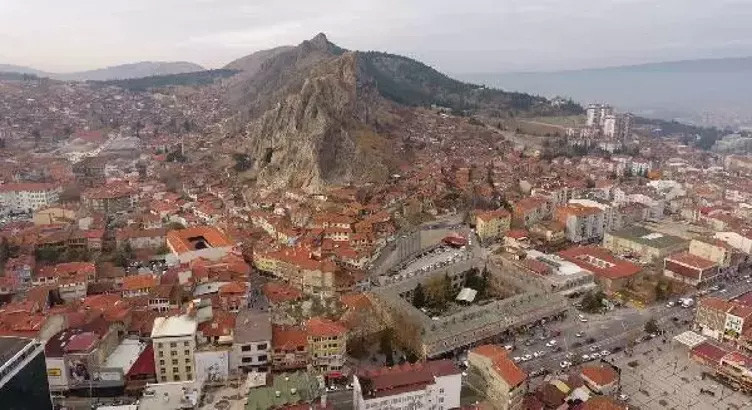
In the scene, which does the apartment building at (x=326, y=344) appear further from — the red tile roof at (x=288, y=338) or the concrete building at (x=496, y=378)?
the concrete building at (x=496, y=378)

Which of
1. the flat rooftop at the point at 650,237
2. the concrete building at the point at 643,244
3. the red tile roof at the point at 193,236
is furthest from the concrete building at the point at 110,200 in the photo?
the flat rooftop at the point at 650,237

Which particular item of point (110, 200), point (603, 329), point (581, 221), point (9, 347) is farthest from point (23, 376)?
point (581, 221)

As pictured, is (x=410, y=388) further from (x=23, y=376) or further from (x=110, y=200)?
(x=110, y=200)

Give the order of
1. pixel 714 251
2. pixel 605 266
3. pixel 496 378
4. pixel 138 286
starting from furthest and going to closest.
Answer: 1. pixel 714 251
2. pixel 605 266
3. pixel 138 286
4. pixel 496 378

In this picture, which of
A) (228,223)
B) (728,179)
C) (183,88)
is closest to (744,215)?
(728,179)

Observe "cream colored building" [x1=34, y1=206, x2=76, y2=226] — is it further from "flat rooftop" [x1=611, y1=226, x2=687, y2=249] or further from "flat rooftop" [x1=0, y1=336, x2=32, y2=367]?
"flat rooftop" [x1=611, y1=226, x2=687, y2=249]

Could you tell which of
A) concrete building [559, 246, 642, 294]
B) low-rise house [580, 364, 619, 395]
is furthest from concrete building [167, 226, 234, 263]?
low-rise house [580, 364, 619, 395]
